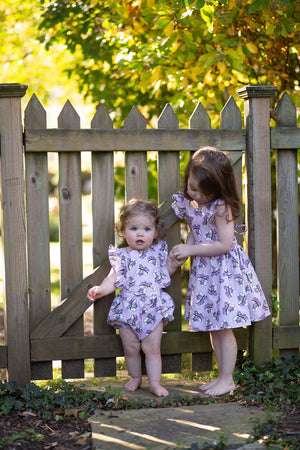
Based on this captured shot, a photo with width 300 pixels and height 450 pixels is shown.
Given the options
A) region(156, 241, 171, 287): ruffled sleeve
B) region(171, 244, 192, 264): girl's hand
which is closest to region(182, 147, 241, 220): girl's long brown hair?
region(171, 244, 192, 264): girl's hand

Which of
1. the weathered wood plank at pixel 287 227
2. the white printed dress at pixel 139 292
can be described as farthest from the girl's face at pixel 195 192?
the weathered wood plank at pixel 287 227

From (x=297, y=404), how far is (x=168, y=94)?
385 centimetres

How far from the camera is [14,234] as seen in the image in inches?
133

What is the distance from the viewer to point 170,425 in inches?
113

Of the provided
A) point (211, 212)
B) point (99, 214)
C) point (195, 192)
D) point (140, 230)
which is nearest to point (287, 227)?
point (211, 212)

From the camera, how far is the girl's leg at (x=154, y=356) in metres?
3.34

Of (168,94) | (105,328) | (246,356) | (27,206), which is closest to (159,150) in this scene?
(27,206)

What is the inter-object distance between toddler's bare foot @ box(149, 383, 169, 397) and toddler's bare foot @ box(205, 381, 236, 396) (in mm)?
260

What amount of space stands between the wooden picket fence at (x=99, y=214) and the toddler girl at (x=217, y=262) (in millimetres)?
175

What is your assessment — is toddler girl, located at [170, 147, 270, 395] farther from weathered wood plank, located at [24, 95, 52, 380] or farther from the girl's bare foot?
weathered wood plank, located at [24, 95, 52, 380]

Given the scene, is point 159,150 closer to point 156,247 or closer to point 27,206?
point 156,247

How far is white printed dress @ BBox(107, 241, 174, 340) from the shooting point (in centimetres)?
334

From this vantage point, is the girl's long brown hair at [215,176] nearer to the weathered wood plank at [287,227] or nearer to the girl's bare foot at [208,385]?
the weathered wood plank at [287,227]

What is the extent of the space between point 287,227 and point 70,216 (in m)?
1.45
